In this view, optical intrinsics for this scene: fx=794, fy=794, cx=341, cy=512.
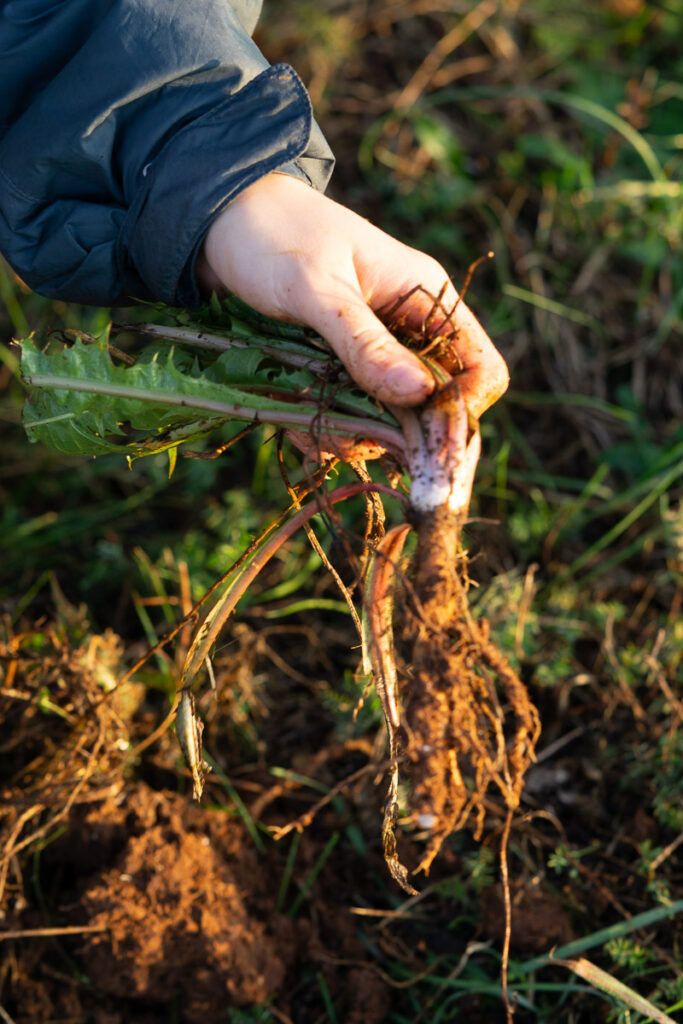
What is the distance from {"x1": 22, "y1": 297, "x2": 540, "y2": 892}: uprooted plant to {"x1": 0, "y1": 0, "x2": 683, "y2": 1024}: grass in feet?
0.57

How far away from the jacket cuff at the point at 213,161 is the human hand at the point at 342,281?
0.05 m

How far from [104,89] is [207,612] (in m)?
1.15

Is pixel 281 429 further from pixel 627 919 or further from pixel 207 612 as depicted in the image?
pixel 627 919

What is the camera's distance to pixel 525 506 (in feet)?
9.33

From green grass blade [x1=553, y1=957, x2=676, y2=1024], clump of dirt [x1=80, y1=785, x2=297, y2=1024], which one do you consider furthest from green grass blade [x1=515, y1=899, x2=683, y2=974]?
clump of dirt [x1=80, y1=785, x2=297, y2=1024]

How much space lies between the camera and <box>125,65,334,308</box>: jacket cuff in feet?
5.38

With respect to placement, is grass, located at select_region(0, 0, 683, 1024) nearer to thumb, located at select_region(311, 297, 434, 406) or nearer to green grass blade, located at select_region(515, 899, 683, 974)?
green grass blade, located at select_region(515, 899, 683, 974)

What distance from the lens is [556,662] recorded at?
236cm

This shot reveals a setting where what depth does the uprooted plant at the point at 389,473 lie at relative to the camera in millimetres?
1549

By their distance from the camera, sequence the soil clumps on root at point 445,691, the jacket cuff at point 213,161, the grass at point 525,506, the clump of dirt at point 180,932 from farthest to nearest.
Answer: the grass at point 525,506 < the clump of dirt at point 180,932 < the jacket cuff at point 213,161 < the soil clumps on root at point 445,691

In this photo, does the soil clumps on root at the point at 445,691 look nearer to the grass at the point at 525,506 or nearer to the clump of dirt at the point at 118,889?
the grass at the point at 525,506

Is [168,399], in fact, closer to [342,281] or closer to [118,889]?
[342,281]

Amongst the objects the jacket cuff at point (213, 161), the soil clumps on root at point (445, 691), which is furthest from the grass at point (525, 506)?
the jacket cuff at point (213, 161)

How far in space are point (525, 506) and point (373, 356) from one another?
1.46m
